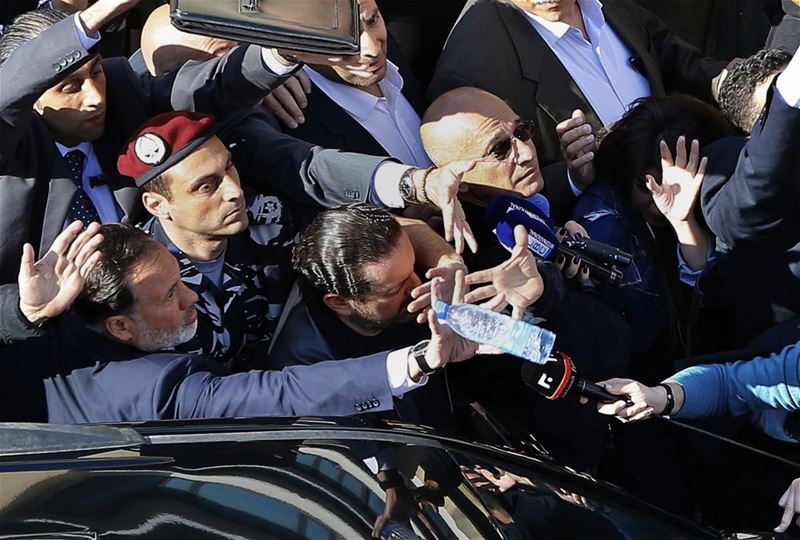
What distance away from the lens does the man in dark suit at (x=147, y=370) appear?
2492 millimetres

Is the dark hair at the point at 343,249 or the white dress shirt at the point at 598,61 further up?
the dark hair at the point at 343,249

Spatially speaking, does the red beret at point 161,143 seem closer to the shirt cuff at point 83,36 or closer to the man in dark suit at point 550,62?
the shirt cuff at point 83,36

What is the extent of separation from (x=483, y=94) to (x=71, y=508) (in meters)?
1.99

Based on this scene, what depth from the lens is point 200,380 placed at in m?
2.53

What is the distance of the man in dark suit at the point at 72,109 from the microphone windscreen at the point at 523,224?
0.64 meters

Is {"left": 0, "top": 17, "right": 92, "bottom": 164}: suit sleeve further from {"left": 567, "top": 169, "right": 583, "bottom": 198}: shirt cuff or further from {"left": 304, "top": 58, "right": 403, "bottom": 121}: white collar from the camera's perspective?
{"left": 567, "top": 169, "right": 583, "bottom": 198}: shirt cuff

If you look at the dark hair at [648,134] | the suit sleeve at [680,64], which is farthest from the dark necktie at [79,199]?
the suit sleeve at [680,64]

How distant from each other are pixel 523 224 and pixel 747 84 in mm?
1073

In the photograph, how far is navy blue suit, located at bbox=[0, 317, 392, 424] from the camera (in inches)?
97.8

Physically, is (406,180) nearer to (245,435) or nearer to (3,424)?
(245,435)

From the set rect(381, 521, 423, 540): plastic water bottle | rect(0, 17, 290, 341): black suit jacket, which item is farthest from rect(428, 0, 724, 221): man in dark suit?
rect(381, 521, 423, 540): plastic water bottle

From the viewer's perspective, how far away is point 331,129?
3.43 metres

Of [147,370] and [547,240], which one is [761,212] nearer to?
[547,240]

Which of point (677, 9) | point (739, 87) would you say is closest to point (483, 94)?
point (739, 87)
